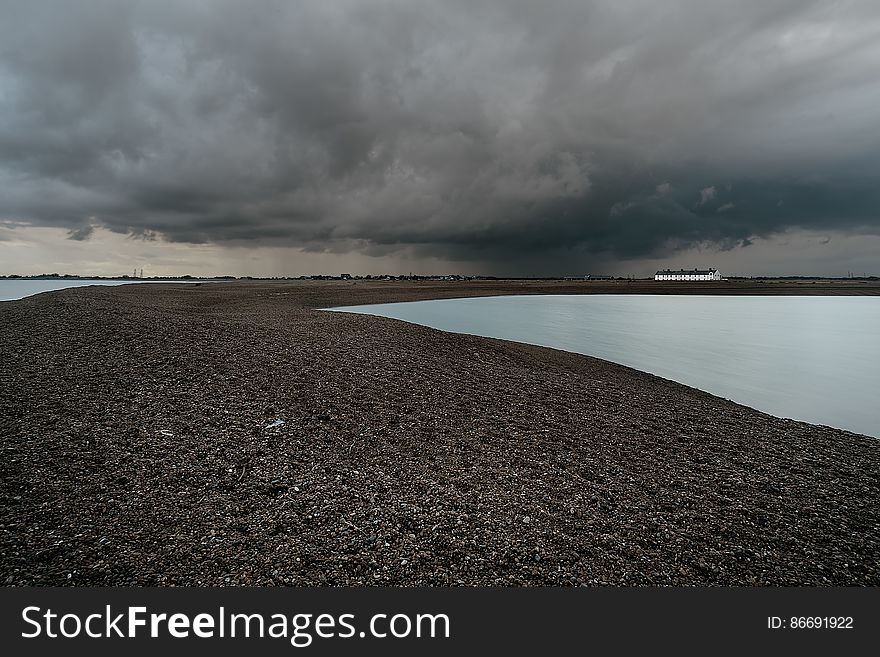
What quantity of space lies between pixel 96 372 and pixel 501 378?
36.1ft

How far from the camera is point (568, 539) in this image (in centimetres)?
591

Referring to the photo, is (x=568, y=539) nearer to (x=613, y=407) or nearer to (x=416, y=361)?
(x=613, y=407)

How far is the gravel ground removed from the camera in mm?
5309

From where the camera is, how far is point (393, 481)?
737 cm

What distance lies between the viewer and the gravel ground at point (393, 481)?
17.4ft

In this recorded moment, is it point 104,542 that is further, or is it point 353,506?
point 353,506

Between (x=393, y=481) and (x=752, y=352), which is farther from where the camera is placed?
(x=752, y=352)

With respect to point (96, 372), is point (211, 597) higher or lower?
lower

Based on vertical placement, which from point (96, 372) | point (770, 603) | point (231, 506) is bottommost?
point (770, 603)

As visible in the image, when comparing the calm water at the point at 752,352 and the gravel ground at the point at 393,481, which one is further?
the calm water at the point at 752,352

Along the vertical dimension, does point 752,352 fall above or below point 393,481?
below

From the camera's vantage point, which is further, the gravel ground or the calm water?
the calm water

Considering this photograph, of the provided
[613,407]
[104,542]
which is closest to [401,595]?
[104,542]

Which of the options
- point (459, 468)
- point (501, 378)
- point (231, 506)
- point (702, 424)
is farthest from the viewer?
point (501, 378)
